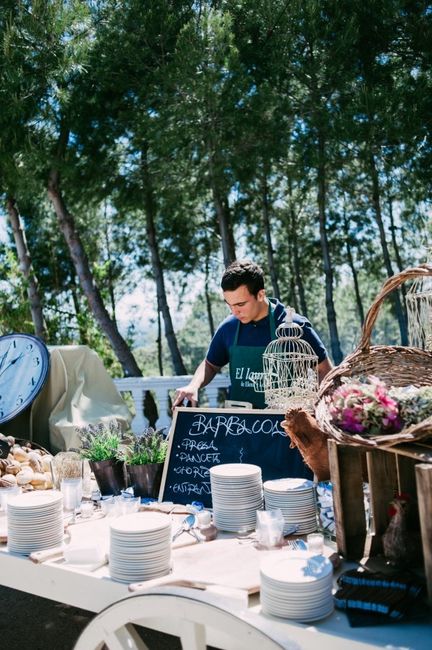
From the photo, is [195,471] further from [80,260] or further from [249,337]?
[80,260]

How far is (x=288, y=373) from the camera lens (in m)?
2.44

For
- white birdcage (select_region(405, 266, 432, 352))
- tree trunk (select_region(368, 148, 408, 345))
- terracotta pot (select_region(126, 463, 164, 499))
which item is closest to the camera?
terracotta pot (select_region(126, 463, 164, 499))

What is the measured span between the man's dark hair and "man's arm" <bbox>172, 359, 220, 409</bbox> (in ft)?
1.23

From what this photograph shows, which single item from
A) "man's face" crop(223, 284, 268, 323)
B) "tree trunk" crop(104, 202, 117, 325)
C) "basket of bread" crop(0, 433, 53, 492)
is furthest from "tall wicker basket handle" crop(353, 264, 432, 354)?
"tree trunk" crop(104, 202, 117, 325)

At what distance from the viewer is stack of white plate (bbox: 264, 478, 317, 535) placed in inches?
59.6

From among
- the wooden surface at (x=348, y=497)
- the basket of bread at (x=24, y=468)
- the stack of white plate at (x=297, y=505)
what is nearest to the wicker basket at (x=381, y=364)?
the wooden surface at (x=348, y=497)

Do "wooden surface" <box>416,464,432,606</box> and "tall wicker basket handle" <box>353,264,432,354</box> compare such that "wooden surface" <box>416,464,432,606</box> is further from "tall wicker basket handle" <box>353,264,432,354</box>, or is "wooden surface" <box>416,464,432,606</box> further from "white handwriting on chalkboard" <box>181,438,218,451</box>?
"white handwriting on chalkboard" <box>181,438,218,451</box>

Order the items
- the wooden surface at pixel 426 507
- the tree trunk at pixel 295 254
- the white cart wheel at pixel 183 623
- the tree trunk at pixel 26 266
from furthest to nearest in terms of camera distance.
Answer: the tree trunk at pixel 295 254
the tree trunk at pixel 26 266
the wooden surface at pixel 426 507
the white cart wheel at pixel 183 623

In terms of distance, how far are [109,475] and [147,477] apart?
13 centimetres

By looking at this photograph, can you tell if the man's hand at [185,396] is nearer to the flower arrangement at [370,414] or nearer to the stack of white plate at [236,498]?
the stack of white plate at [236,498]

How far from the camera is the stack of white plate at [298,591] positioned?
110 centimetres

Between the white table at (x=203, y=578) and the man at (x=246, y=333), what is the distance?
921mm

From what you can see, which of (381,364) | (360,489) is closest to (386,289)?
(381,364)

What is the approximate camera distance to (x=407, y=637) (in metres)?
1.03
